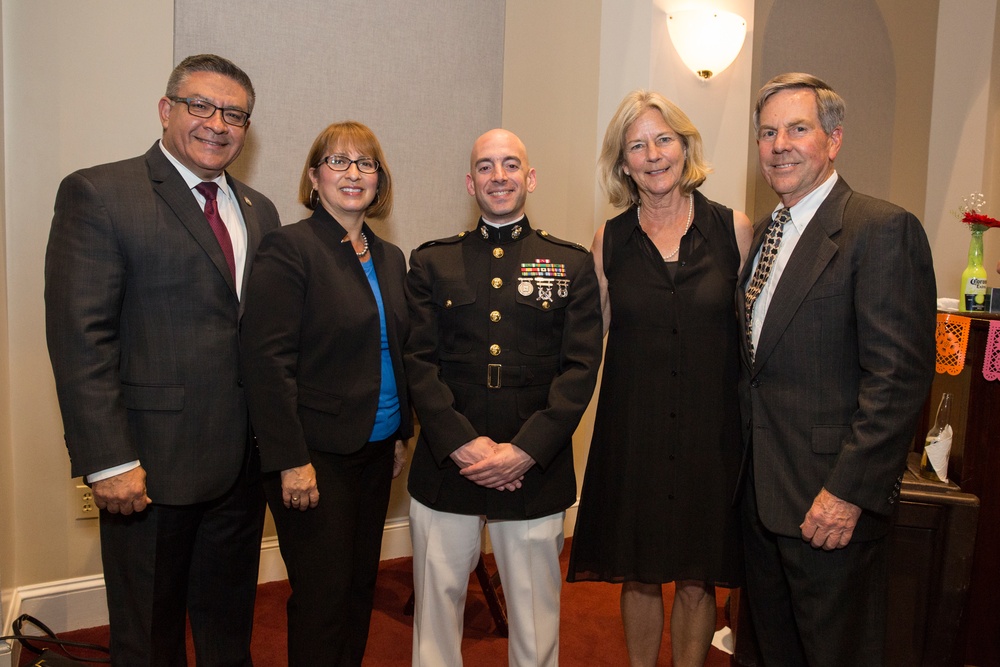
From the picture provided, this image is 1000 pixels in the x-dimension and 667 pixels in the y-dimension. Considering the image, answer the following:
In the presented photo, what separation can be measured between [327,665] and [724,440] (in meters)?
1.28

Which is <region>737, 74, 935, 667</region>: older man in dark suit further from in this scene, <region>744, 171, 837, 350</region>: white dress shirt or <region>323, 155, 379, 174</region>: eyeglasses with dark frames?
<region>323, 155, 379, 174</region>: eyeglasses with dark frames

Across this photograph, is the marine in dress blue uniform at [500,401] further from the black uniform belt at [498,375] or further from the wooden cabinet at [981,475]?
the wooden cabinet at [981,475]

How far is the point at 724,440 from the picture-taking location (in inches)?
85.0

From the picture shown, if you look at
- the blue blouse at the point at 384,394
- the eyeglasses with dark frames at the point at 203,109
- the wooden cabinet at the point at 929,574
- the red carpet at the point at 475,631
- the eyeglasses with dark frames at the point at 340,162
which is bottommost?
the red carpet at the point at 475,631

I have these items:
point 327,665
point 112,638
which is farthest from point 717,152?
point 112,638

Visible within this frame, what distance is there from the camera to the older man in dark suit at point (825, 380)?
67.2 inches

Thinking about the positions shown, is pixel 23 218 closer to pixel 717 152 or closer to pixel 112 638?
pixel 112 638

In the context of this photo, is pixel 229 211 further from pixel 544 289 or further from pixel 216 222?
pixel 544 289

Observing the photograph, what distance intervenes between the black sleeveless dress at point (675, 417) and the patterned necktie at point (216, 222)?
3.64 feet

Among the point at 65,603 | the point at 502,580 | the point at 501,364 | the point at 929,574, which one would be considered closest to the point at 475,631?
the point at 502,580

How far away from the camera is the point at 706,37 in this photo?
370 cm

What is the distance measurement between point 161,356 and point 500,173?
1.03 m

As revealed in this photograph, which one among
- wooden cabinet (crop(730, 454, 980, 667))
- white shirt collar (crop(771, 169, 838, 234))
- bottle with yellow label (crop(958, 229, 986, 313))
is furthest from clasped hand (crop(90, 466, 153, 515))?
bottle with yellow label (crop(958, 229, 986, 313))

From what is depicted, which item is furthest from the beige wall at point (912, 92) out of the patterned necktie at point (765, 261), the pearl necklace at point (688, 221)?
the patterned necktie at point (765, 261)
